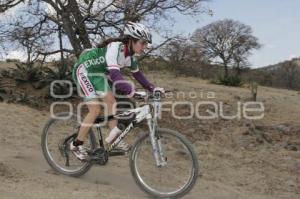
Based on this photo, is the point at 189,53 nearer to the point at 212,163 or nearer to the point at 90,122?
the point at 212,163

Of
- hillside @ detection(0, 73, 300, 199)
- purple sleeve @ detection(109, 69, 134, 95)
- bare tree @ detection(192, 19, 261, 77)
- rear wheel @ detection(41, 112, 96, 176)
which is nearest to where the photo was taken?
purple sleeve @ detection(109, 69, 134, 95)

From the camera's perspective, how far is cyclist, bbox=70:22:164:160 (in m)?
5.77

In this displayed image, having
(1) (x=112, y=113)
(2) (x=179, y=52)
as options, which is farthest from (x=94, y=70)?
(2) (x=179, y=52)

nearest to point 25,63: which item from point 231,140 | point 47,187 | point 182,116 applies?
point 182,116

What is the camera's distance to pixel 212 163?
830 centimetres

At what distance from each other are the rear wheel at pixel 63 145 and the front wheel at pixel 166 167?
2.49 feet

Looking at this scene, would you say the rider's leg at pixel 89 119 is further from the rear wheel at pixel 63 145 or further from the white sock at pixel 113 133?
the white sock at pixel 113 133

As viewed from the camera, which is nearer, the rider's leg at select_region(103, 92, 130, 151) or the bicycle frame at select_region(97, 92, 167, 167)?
the bicycle frame at select_region(97, 92, 167, 167)

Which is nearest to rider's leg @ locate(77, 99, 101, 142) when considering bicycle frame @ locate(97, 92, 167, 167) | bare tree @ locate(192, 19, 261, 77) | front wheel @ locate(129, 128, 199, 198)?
bicycle frame @ locate(97, 92, 167, 167)

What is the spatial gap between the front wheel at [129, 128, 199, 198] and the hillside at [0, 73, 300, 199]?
0.21 meters

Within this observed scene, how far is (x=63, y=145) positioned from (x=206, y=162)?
264 cm

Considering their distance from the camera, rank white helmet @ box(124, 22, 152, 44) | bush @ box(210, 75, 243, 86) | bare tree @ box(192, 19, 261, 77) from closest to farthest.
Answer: white helmet @ box(124, 22, 152, 44) < bush @ box(210, 75, 243, 86) < bare tree @ box(192, 19, 261, 77)

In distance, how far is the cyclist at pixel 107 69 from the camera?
18.9ft

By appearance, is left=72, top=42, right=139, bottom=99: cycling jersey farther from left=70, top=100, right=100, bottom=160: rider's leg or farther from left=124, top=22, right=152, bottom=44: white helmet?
left=124, top=22, right=152, bottom=44: white helmet
